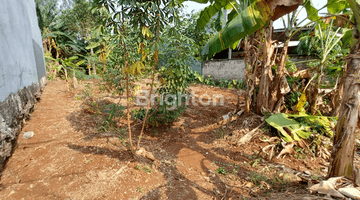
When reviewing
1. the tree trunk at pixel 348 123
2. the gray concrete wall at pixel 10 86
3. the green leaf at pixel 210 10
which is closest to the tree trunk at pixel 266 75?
the green leaf at pixel 210 10

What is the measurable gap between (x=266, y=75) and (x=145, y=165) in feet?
10.3

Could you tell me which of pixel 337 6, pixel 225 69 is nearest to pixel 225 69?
pixel 225 69

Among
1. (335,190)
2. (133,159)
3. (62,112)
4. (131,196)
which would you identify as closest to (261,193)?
(335,190)

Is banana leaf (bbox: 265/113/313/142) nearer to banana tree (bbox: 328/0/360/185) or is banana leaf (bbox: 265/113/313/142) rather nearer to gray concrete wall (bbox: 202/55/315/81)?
banana tree (bbox: 328/0/360/185)

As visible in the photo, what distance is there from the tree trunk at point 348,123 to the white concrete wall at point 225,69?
7.10 metres

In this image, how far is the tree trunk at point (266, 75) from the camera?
3.67 metres

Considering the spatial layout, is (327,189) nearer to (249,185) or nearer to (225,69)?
(249,185)

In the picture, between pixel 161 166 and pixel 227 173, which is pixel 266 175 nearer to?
pixel 227 173

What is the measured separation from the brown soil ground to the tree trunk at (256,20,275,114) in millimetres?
329

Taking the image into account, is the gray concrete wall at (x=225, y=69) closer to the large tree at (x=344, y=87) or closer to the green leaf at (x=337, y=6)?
the green leaf at (x=337, y=6)

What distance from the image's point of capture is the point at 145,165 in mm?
2662

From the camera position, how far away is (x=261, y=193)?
2.32 m

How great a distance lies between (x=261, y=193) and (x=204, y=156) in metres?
1.18

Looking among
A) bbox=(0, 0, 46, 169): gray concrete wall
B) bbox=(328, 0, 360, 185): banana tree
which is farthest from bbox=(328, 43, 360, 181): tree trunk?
bbox=(0, 0, 46, 169): gray concrete wall
